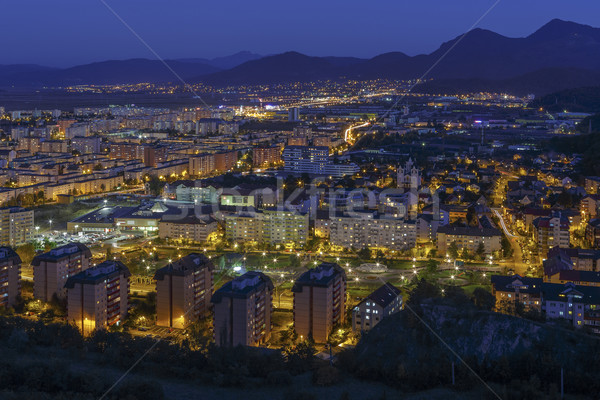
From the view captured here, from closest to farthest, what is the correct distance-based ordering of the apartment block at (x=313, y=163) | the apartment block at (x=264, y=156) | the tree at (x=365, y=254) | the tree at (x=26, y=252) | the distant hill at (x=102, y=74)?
the tree at (x=26, y=252) < the tree at (x=365, y=254) < the apartment block at (x=313, y=163) < the apartment block at (x=264, y=156) < the distant hill at (x=102, y=74)

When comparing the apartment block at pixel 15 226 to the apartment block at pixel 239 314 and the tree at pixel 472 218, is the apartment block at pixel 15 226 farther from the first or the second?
the tree at pixel 472 218

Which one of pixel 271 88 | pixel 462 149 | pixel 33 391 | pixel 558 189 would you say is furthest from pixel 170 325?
pixel 271 88

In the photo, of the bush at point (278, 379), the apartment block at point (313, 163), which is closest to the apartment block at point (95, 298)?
the bush at point (278, 379)

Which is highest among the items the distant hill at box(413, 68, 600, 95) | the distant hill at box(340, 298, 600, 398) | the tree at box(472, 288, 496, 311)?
the distant hill at box(413, 68, 600, 95)

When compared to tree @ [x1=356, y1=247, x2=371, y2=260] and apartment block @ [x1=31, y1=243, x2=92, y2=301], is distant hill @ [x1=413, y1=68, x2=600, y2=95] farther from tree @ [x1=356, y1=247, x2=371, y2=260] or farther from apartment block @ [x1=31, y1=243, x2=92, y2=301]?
apartment block @ [x1=31, y1=243, x2=92, y2=301]

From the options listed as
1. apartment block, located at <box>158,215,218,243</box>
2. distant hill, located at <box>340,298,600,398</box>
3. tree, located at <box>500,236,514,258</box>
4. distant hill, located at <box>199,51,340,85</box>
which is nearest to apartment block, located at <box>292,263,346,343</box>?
distant hill, located at <box>340,298,600,398</box>

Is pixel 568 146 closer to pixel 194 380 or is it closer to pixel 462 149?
pixel 462 149
